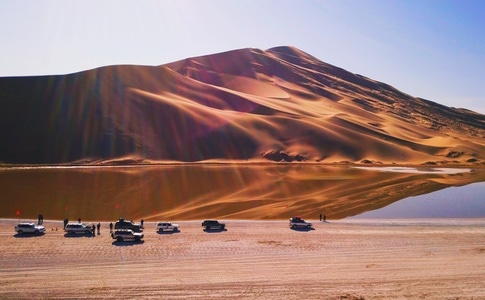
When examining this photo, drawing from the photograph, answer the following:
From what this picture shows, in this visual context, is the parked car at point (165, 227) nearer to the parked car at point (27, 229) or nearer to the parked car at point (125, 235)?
the parked car at point (125, 235)

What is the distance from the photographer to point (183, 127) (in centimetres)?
9094

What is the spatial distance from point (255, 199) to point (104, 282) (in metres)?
26.1

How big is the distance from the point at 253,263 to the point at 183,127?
68.8 m

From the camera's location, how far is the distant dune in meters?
82.6

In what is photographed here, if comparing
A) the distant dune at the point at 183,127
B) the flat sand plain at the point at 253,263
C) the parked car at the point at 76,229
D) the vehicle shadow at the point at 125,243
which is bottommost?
the flat sand plain at the point at 253,263

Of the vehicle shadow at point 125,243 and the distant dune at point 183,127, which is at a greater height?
the distant dune at point 183,127

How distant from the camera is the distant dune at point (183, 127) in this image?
271 ft

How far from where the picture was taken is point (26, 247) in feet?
86.4

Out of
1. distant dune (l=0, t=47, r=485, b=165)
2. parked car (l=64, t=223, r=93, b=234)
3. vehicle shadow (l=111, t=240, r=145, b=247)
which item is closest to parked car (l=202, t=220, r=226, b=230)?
vehicle shadow (l=111, t=240, r=145, b=247)

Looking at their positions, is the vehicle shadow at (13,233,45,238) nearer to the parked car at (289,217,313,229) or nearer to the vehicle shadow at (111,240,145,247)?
the vehicle shadow at (111,240,145,247)

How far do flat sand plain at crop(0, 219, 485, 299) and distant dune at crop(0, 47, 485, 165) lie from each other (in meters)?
50.2

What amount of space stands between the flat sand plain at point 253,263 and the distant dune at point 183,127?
50.2 meters

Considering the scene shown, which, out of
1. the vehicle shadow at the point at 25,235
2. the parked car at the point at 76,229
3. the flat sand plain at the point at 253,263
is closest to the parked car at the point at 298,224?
Answer: the flat sand plain at the point at 253,263

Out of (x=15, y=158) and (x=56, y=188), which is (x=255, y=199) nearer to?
(x=56, y=188)
